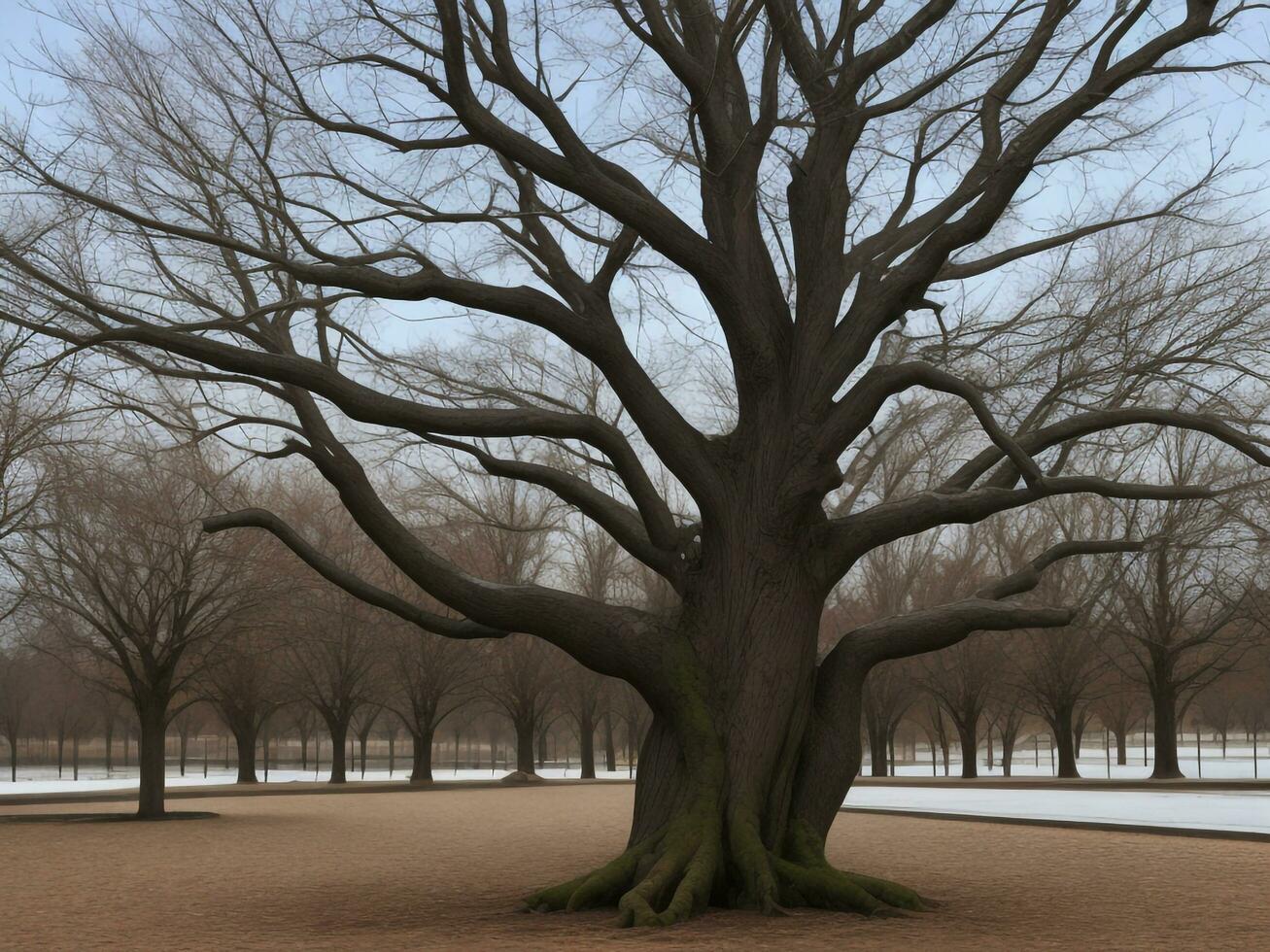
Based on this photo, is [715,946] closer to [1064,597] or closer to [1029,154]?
[1029,154]

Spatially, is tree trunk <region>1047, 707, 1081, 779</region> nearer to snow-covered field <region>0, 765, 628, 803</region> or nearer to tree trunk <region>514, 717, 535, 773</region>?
snow-covered field <region>0, 765, 628, 803</region>

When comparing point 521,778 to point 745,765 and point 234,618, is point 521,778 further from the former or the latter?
point 745,765

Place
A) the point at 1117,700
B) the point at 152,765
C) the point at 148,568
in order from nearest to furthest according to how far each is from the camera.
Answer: the point at 152,765
the point at 148,568
the point at 1117,700

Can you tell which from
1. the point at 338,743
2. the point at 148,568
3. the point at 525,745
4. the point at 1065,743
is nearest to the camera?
the point at 148,568

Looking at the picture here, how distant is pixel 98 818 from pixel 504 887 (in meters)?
13.8

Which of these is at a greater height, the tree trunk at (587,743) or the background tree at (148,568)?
the background tree at (148,568)

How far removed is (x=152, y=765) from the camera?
22.5 meters

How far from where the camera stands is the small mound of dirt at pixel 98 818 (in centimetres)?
2175

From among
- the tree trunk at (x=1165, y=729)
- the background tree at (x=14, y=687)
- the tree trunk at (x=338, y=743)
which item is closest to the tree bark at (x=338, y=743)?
the tree trunk at (x=338, y=743)

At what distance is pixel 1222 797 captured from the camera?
24281mm

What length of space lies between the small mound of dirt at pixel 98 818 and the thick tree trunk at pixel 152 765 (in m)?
0.18

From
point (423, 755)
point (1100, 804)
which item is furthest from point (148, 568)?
point (1100, 804)

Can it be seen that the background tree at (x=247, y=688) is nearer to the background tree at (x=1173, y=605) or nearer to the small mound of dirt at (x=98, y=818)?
the small mound of dirt at (x=98, y=818)

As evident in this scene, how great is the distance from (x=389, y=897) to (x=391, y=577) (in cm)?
2970
